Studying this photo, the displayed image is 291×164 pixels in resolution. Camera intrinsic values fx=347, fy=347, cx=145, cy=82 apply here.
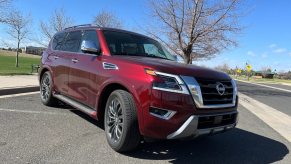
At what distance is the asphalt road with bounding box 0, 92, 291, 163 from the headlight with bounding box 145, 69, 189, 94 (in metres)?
1.10

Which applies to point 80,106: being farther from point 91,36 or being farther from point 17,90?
point 17,90

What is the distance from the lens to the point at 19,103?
853 cm

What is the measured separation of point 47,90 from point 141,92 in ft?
13.3

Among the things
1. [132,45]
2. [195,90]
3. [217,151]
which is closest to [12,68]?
[132,45]

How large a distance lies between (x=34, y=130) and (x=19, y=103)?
115 inches

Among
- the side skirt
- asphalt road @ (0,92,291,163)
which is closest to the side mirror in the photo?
the side skirt

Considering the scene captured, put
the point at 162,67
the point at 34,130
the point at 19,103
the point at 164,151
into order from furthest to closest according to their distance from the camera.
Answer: the point at 19,103 → the point at 34,130 → the point at 164,151 → the point at 162,67

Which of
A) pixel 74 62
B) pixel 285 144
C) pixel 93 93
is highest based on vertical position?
pixel 74 62

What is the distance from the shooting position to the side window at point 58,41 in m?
7.58

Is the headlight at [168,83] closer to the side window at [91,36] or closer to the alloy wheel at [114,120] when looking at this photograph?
the alloy wheel at [114,120]

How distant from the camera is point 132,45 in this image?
6090 mm

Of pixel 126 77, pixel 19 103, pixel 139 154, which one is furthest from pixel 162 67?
pixel 19 103

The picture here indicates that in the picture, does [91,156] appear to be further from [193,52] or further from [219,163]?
[193,52]

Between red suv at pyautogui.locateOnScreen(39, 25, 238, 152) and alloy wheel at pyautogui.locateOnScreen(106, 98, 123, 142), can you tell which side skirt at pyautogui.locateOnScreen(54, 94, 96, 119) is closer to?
red suv at pyautogui.locateOnScreen(39, 25, 238, 152)
